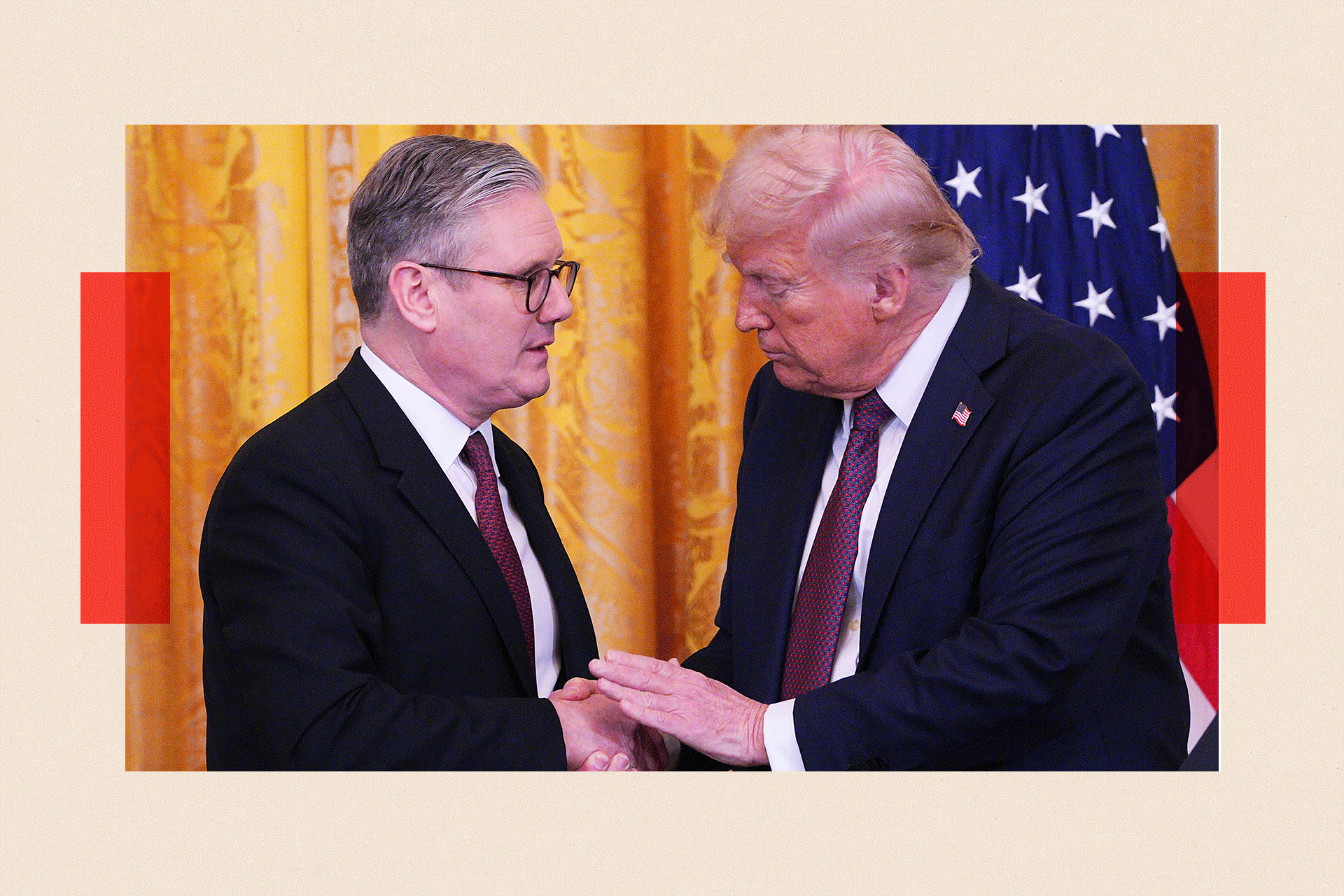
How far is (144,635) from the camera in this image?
3.01 metres

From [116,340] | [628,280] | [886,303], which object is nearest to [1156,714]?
[886,303]

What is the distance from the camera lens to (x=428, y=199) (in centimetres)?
238

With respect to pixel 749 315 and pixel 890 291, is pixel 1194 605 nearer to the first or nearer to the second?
pixel 890 291

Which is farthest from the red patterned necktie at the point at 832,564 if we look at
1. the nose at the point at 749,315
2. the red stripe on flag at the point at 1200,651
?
the red stripe on flag at the point at 1200,651

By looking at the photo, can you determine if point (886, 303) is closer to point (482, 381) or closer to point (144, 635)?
point (482, 381)

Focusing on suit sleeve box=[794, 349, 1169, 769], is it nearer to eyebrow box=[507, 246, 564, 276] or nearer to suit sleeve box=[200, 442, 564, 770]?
suit sleeve box=[200, 442, 564, 770]

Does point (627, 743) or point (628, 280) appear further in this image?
point (628, 280)

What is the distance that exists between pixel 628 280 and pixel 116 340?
135cm

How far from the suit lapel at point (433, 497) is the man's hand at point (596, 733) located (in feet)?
0.37

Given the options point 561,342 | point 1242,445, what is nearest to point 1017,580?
point 1242,445

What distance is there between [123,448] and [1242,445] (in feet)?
7.95

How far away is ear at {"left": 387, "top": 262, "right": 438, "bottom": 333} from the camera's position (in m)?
2.40

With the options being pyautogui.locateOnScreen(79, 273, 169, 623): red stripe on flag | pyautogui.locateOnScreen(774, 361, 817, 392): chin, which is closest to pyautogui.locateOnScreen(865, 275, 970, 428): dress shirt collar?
pyautogui.locateOnScreen(774, 361, 817, 392): chin

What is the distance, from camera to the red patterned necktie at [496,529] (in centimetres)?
246
